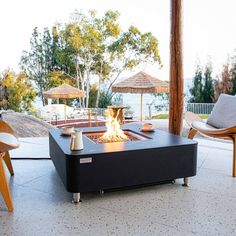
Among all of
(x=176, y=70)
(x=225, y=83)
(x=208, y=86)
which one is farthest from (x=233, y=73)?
(x=176, y=70)

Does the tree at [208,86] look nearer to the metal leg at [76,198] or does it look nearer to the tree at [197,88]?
the tree at [197,88]

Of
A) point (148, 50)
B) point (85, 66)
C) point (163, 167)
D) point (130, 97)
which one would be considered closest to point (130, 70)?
point (148, 50)

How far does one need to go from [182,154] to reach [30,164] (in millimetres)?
1843

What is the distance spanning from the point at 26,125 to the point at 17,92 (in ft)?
8.16

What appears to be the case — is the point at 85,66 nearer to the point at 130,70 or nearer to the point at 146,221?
the point at 130,70

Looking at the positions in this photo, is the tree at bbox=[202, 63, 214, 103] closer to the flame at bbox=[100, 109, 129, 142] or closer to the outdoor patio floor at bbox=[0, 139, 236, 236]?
the outdoor patio floor at bbox=[0, 139, 236, 236]

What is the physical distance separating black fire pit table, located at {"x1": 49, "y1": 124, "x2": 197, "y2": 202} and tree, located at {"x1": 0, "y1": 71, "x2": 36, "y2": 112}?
6057mm

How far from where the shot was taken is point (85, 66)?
10.5m

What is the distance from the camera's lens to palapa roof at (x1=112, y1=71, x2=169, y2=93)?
564 cm

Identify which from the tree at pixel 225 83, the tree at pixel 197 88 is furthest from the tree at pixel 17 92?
the tree at pixel 225 83

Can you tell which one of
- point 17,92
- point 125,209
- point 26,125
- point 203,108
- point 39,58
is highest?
point 39,58

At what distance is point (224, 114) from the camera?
379cm

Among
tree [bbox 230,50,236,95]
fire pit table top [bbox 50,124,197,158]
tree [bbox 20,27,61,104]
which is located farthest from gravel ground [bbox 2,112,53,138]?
tree [bbox 230,50,236,95]

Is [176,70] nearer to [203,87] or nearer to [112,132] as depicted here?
[112,132]
